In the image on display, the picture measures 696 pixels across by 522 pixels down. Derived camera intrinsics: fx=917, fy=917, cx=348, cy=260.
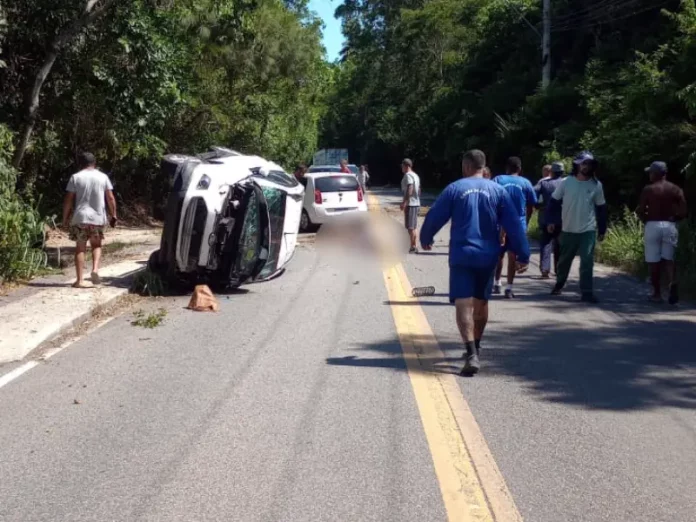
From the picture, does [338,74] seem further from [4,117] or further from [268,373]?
[268,373]

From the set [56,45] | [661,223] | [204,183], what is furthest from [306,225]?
[661,223]

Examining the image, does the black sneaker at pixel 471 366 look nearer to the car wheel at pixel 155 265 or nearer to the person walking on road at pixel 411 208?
the car wheel at pixel 155 265

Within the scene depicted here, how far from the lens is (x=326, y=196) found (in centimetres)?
2238

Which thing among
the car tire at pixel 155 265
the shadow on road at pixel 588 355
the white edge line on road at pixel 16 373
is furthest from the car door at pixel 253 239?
the white edge line on road at pixel 16 373

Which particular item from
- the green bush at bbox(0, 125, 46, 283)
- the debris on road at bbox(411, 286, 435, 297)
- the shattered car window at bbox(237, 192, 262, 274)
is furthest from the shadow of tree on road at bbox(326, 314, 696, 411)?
the green bush at bbox(0, 125, 46, 283)

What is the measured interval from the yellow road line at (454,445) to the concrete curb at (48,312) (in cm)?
370

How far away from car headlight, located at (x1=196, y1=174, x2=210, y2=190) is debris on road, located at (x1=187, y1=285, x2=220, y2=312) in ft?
4.65

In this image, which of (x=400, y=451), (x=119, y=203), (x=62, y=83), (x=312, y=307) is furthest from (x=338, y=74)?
(x=400, y=451)

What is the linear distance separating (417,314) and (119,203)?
1685 cm

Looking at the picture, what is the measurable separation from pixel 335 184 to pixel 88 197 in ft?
35.0

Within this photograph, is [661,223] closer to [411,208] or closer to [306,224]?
[411,208]

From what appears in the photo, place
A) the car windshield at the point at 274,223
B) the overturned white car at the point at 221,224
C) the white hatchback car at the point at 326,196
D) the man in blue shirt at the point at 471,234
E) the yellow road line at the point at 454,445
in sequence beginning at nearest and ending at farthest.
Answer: the yellow road line at the point at 454,445 < the man in blue shirt at the point at 471,234 < the overturned white car at the point at 221,224 < the car windshield at the point at 274,223 < the white hatchback car at the point at 326,196

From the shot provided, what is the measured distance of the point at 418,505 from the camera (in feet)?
16.0

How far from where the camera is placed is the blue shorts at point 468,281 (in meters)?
7.64
